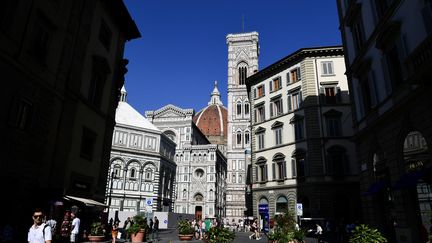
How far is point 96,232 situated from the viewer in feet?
55.0

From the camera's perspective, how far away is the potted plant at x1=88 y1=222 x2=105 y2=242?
16.6 meters

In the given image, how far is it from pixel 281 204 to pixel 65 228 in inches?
975

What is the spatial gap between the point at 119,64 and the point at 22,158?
11.9m

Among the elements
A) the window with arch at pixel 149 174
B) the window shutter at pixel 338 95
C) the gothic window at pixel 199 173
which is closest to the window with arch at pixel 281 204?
the window shutter at pixel 338 95

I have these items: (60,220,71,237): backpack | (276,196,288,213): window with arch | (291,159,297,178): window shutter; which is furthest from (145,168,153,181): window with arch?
(60,220,71,237): backpack

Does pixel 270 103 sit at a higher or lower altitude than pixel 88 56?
higher

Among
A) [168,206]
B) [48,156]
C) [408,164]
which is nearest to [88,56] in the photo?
[48,156]

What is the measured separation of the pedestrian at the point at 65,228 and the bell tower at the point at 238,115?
67177mm

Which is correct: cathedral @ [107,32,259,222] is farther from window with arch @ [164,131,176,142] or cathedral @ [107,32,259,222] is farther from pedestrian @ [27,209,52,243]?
pedestrian @ [27,209,52,243]

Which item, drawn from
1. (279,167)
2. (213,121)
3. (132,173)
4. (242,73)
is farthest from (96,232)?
(213,121)

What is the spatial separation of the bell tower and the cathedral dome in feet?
98.0

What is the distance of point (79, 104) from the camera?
17.6m

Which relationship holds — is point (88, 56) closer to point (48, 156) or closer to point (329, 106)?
point (48, 156)

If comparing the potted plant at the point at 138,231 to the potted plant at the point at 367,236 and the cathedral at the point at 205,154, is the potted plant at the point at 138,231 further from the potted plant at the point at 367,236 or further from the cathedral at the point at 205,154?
the cathedral at the point at 205,154
